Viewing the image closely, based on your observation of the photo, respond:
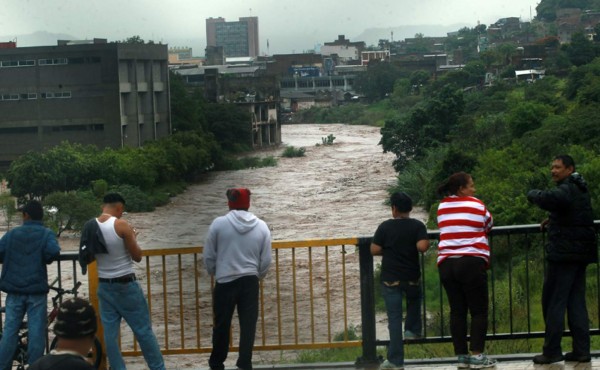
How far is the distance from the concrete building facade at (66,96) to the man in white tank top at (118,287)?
154ft

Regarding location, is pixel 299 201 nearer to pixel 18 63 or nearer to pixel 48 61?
pixel 48 61

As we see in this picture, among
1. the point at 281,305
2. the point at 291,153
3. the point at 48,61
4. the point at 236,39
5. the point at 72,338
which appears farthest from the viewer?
the point at 236,39

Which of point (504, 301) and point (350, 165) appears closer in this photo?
point (504, 301)

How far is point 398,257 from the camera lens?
7.61 meters

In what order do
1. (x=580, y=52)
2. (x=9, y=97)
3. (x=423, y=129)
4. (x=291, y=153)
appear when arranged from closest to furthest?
1. (x=423, y=129)
2. (x=9, y=97)
3. (x=291, y=153)
4. (x=580, y=52)

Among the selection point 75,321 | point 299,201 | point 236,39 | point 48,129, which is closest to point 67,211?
point 299,201

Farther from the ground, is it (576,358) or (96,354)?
(96,354)

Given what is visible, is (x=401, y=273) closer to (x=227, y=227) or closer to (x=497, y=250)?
(x=227, y=227)

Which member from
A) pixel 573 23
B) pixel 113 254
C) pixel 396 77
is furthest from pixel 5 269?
pixel 573 23

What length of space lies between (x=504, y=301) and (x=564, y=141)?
62.1ft

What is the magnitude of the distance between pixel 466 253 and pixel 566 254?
651mm

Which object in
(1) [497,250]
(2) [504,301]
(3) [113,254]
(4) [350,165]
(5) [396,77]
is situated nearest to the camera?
(3) [113,254]

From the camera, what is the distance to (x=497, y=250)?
68.3 ft

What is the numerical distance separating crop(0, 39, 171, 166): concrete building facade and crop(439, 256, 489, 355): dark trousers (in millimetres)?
47358
